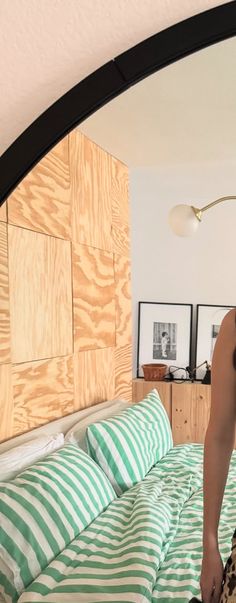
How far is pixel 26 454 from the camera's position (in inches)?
32.7

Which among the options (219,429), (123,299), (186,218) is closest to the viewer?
(219,429)

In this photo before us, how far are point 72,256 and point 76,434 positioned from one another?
0.31 meters

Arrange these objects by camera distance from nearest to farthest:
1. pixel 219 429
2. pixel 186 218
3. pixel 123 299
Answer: pixel 219 429 → pixel 186 218 → pixel 123 299

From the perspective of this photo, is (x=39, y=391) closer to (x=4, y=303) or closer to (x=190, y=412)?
(x=4, y=303)

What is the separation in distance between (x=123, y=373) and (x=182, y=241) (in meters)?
0.23

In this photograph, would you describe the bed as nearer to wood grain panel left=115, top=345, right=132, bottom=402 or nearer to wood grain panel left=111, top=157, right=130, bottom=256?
wood grain panel left=115, top=345, right=132, bottom=402

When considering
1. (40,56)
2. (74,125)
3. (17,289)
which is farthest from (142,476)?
(40,56)

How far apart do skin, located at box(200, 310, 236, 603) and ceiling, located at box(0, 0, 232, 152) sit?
377 millimetres

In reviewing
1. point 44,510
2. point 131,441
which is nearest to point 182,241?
point 131,441

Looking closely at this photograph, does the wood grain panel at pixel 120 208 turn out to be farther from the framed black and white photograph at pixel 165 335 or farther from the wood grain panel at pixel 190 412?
the wood grain panel at pixel 190 412

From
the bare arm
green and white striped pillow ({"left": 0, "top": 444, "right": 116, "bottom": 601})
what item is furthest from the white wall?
green and white striped pillow ({"left": 0, "top": 444, "right": 116, "bottom": 601})

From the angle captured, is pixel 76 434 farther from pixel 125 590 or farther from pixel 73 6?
pixel 73 6

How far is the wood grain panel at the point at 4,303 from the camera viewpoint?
841 millimetres

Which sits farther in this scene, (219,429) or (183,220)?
(183,220)
